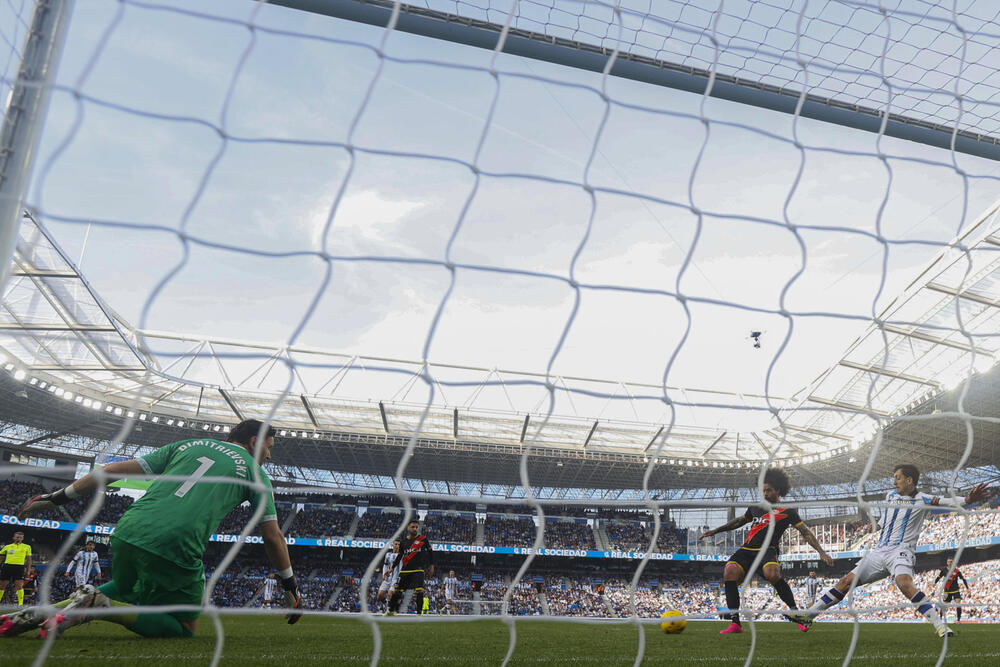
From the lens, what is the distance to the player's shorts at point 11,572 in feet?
32.6

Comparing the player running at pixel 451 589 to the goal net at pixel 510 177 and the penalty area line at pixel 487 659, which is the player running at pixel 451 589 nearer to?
the goal net at pixel 510 177

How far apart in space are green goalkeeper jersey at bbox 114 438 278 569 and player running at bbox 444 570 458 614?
2579cm

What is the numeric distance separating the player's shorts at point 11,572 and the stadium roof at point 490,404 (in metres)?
6.41

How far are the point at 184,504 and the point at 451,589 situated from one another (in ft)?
93.2

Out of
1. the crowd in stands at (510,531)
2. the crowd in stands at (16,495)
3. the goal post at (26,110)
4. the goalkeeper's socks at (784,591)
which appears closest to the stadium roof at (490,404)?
the crowd in stands at (510,531)

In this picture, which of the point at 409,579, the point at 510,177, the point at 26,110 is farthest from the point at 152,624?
the point at 409,579

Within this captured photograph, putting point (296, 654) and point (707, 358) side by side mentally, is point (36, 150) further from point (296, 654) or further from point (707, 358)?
point (707, 358)

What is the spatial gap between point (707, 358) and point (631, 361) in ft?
1.48

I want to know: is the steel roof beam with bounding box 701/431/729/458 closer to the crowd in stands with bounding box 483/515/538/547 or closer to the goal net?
the crowd in stands with bounding box 483/515/538/547

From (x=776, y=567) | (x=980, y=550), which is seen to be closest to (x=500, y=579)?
(x=980, y=550)

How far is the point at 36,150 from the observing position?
1784mm

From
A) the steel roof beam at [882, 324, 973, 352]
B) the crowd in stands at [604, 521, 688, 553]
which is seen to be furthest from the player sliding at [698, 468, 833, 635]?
the crowd in stands at [604, 521, 688, 553]

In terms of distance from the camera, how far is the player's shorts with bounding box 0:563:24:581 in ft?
32.6

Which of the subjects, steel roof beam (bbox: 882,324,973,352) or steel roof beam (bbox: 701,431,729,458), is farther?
steel roof beam (bbox: 701,431,729,458)
